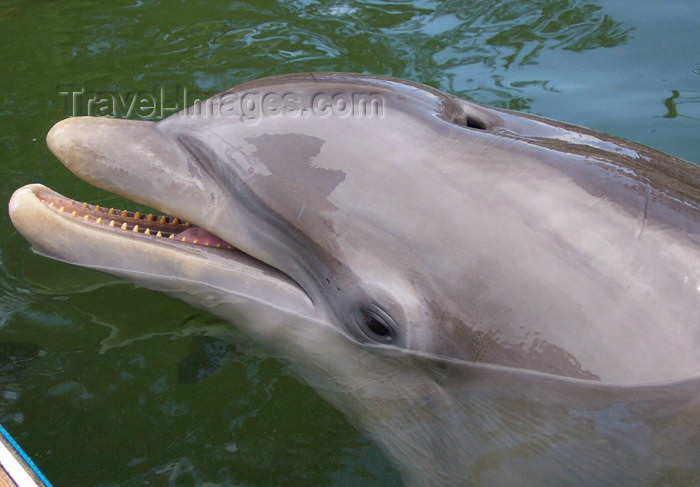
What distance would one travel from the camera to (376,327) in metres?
4.00

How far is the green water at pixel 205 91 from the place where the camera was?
184 inches

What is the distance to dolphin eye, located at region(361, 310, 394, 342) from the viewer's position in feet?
13.0

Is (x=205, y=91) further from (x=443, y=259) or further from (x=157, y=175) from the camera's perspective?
(x=443, y=259)

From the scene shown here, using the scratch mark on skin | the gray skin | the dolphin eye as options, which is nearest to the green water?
the gray skin

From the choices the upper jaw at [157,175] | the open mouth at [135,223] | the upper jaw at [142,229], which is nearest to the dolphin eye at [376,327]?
the upper jaw at [142,229]

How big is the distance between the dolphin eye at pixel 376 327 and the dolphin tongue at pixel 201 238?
87cm

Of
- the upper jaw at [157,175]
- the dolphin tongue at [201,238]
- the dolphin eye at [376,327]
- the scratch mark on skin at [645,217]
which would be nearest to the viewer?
the scratch mark on skin at [645,217]

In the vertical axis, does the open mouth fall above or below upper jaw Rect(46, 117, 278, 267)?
below

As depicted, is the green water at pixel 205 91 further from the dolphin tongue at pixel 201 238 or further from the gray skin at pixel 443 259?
the dolphin tongue at pixel 201 238

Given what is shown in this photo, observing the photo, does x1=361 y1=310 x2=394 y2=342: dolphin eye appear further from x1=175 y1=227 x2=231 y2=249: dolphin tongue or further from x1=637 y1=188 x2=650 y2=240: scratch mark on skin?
x1=637 y1=188 x2=650 y2=240: scratch mark on skin

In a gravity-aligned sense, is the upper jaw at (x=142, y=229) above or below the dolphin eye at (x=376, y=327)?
above

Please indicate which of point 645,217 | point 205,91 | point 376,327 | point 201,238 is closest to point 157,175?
point 201,238

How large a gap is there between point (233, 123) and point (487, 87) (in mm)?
4830

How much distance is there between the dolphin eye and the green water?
93 centimetres
